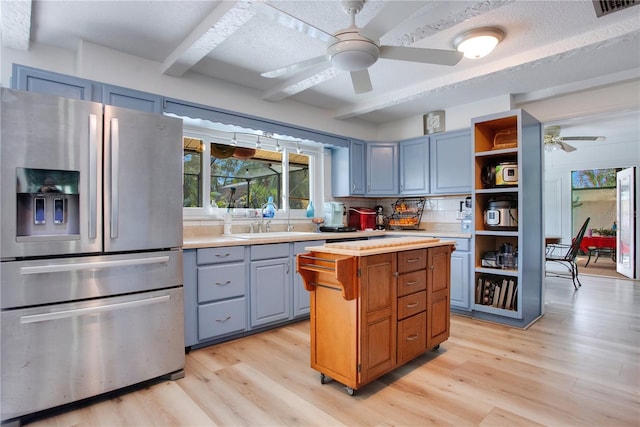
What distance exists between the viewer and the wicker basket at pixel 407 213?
4711mm

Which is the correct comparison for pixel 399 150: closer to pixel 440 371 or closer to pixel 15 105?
pixel 440 371

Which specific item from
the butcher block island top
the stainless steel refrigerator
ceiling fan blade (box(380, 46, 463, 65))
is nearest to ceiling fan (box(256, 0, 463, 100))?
ceiling fan blade (box(380, 46, 463, 65))

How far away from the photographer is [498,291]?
3.54m

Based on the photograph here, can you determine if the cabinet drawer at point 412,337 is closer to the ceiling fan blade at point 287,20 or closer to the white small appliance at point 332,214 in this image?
the ceiling fan blade at point 287,20

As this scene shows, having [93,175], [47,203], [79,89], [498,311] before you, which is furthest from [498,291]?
[79,89]

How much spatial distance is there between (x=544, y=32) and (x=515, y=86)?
1.10 meters

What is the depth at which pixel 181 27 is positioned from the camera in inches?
98.9

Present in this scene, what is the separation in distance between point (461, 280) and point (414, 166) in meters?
1.64

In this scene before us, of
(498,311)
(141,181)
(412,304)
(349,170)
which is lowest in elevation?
(498,311)

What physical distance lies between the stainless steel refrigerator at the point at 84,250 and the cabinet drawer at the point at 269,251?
0.86 metres

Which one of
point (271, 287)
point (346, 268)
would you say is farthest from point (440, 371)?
point (271, 287)

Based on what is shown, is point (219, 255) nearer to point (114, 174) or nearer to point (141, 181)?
point (141, 181)

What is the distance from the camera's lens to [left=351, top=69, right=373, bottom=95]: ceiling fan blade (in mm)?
2400

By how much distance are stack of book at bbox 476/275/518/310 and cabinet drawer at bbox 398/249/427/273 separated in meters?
1.51
